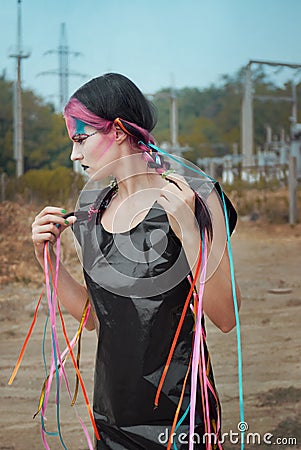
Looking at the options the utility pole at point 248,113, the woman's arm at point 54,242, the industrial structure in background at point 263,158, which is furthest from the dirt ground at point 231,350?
the utility pole at point 248,113

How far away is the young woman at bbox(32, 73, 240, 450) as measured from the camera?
99cm

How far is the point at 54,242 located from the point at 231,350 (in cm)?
308

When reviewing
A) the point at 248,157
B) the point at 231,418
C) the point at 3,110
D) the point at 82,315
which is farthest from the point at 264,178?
the point at 82,315

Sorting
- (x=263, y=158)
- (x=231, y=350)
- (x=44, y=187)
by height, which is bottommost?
(x=231, y=350)

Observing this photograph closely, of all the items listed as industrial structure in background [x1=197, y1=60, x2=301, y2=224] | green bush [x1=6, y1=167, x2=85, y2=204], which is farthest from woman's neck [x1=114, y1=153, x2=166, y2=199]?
industrial structure in background [x1=197, y1=60, x2=301, y2=224]

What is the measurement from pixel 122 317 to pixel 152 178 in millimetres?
204

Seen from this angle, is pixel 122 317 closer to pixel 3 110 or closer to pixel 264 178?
pixel 3 110

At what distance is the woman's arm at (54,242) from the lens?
102 cm

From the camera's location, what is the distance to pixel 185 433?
3.37 ft

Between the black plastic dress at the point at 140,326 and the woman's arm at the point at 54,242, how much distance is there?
68 millimetres

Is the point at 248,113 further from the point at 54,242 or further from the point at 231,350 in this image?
the point at 54,242

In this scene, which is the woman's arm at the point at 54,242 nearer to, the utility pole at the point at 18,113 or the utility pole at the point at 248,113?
the utility pole at the point at 18,113

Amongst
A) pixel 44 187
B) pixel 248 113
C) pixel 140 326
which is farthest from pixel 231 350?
pixel 248 113

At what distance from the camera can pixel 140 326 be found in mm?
1009
